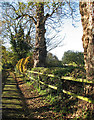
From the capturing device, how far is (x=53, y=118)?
3.77 metres

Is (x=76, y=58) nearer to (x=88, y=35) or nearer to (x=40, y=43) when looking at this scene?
(x=40, y=43)

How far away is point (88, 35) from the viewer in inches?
149

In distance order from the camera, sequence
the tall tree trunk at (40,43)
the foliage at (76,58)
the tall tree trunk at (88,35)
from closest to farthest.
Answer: the tall tree trunk at (88,35), the foliage at (76,58), the tall tree trunk at (40,43)

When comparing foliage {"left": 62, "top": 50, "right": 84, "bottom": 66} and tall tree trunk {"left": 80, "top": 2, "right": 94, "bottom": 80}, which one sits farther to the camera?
foliage {"left": 62, "top": 50, "right": 84, "bottom": 66}

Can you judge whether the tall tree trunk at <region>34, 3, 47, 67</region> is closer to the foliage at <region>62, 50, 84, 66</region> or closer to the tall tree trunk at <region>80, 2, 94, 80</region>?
the foliage at <region>62, 50, 84, 66</region>

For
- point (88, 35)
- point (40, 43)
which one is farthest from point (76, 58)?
point (88, 35)

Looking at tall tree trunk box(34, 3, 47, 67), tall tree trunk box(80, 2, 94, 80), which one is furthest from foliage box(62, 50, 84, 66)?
tall tree trunk box(34, 3, 47, 67)

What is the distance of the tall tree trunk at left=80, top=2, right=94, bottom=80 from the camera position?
369 centimetres

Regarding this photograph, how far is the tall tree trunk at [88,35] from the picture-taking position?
3686 millimetres

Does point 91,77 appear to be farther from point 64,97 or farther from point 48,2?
point 48,2

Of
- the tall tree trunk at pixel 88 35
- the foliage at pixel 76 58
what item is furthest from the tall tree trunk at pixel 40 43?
the tall tree trunk at pixel 88 35

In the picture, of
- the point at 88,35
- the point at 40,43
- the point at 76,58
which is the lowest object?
the point at 76,58

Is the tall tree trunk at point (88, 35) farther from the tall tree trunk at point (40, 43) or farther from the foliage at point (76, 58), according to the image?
the tall tree trunk at point (40, 43)

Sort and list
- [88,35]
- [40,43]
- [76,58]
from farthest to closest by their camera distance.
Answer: [40,43]
[76,58]
[88,35]
